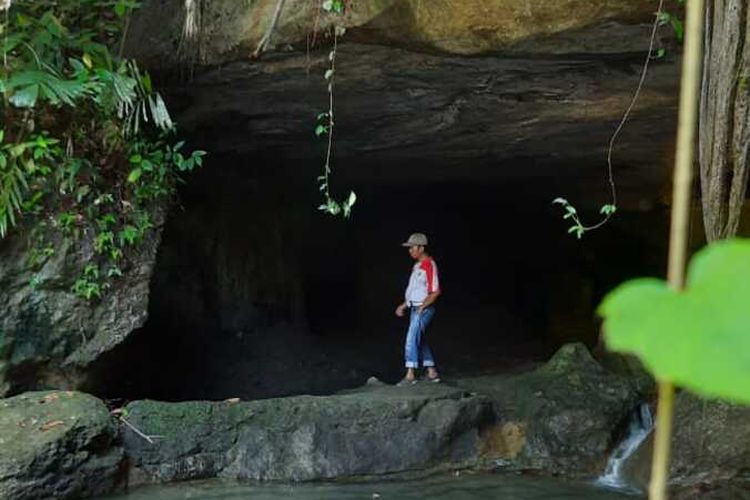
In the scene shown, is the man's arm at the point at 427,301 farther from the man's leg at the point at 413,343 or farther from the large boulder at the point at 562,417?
the large boulder at the point at 562,417

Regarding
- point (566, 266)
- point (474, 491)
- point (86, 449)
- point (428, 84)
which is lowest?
point (474, 491)

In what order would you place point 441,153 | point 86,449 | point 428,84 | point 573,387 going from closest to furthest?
point 86,449
point 428,84
point 573,387
point 441,153

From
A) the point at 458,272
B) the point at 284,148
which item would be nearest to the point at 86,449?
the point at 284,148

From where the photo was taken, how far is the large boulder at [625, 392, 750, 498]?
234 inches

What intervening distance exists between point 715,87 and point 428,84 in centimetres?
288

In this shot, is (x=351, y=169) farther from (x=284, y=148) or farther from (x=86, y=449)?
(x=86, y=449)

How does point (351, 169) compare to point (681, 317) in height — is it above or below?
above

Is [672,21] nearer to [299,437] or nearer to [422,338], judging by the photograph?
[299,437]

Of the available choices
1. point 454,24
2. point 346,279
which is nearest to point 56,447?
point 454,24

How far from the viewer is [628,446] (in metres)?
6.93

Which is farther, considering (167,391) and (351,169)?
(351,169)

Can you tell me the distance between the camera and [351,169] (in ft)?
34.9

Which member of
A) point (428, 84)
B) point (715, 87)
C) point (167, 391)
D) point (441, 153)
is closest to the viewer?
point (715, 87)

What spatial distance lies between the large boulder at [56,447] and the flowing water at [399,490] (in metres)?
0.27
